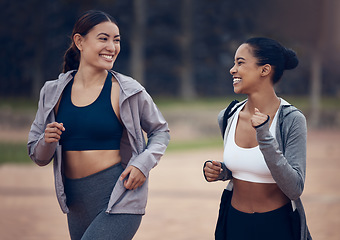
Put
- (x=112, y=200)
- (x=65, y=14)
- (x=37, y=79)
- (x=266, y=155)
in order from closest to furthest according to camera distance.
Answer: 1. (x=266, y=155)
2. (x=112, y=200)
3. (x=37, y=79)
4. (x=65, y=14)

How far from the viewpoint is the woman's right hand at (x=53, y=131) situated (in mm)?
2773

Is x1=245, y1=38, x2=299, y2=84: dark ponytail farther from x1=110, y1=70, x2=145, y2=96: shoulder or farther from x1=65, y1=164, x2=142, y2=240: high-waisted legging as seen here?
x1=65, y1=164, x2=142, y2=240: high-waisted legging

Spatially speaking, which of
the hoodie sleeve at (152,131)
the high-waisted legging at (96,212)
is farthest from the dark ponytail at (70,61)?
the high-waisted legging at (96,212)

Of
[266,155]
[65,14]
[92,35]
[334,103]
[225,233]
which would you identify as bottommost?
[225,233]

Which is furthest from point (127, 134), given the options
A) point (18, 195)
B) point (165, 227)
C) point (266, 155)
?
point (18, 195)

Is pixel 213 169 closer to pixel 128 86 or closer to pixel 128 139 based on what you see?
pixel 128 139

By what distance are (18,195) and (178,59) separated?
64.3 feet

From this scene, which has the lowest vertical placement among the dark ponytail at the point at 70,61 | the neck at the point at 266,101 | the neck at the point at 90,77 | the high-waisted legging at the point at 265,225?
the high-waisted legging at the point at 265,225

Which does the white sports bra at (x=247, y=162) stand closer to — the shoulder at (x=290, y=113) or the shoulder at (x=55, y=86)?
the shoulder at (x=290, y=113)

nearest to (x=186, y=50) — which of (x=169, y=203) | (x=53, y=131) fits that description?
(x=169, y=203)

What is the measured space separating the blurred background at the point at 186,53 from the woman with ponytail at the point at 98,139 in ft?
39.5

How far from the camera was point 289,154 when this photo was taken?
2.61m

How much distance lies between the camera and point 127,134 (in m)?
2.98

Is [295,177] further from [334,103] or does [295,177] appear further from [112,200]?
[334,103]
